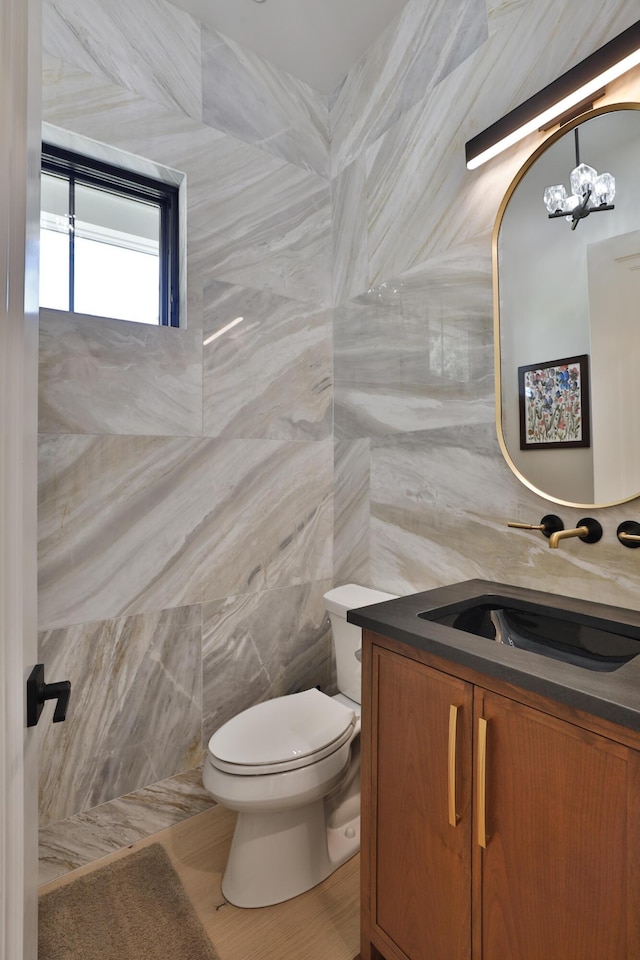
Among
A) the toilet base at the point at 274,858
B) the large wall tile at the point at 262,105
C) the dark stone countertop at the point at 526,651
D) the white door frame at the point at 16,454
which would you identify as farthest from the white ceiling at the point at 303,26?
the toilet base at the point at 274,858

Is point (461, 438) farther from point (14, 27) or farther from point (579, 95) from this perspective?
point (14, 27)

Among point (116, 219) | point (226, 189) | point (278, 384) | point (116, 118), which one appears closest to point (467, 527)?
point (278, 384)

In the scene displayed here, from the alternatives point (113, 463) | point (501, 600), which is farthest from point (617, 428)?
point (113, 463)

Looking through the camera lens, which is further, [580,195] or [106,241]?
[106,241]

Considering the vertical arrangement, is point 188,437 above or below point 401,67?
below

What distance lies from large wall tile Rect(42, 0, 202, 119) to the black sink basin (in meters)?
1.99

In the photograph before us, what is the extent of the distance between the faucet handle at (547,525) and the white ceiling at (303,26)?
1934mm

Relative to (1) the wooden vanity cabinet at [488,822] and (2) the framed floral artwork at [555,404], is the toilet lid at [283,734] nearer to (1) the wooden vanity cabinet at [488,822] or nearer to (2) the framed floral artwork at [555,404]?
(1) the wooden vanity cabinet at [488,822]

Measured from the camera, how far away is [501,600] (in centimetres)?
139

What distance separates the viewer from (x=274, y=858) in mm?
1449

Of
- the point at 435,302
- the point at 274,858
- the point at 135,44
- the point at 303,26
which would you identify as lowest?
the point at 274,858

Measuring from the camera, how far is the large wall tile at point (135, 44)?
1587 mm

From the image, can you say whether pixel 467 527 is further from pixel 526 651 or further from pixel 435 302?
pixel 435 302

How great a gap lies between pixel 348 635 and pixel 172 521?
773 millimetres
